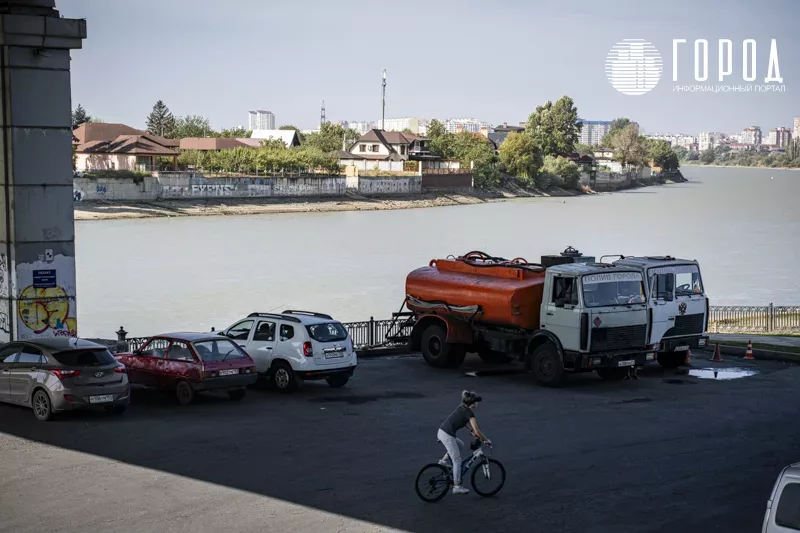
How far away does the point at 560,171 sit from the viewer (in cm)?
18638

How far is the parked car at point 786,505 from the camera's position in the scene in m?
9.23

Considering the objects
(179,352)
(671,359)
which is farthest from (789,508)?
(671,359)

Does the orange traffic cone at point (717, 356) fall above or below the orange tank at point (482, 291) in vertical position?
below

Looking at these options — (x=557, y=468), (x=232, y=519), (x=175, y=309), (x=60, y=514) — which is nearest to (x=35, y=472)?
(x=60, y=514)

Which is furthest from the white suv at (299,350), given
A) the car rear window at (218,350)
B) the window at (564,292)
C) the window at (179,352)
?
the window at (564,292)

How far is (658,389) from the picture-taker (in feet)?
74.5

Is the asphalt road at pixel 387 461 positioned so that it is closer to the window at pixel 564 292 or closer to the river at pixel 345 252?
the window at pixel 564 292

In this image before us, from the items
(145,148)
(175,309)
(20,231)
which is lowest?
(175,309)

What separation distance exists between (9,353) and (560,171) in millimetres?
172095

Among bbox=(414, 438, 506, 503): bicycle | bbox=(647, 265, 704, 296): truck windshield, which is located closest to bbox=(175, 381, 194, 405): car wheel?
bbox=(414, 438, 506, 503): bicycle

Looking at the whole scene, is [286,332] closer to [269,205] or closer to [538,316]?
[538,316]

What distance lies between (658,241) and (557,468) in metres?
80.8

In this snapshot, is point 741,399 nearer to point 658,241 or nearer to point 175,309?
point 175,309

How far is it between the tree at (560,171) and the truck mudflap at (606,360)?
161 metres
